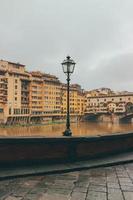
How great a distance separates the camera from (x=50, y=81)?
316 ft

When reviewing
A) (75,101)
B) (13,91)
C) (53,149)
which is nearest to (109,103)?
(75,101)

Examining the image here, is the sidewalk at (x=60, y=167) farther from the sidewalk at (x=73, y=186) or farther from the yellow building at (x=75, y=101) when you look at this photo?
the yellow building at (x=75, y=101)

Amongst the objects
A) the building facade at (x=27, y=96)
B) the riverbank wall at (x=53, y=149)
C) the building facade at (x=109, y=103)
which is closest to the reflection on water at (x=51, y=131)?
the building facade at (x=27, y=96)

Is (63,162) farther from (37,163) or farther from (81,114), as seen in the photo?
(81,114)

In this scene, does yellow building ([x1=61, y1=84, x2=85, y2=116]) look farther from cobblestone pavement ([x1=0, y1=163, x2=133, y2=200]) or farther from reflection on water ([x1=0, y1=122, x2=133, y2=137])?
cobblestone pavement ([x1=0, y1=163, x2=133, y2=200])

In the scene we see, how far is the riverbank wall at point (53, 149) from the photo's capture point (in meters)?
6.71

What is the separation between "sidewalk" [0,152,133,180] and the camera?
621 centimetres

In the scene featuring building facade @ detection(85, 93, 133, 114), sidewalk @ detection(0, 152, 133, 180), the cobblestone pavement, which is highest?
building facade @ detection(85, 93, 133, 114)

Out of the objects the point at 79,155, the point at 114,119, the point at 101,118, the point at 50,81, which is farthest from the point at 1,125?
the point at 79,155

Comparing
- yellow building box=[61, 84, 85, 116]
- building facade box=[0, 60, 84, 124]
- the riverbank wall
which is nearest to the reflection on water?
building facade box=[0, 60, 84, 124]

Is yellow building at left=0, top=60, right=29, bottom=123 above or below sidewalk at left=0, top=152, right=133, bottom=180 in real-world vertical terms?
above

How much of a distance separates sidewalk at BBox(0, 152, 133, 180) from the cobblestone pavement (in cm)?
15

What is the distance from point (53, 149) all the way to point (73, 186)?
5.92 ft

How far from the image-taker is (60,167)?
268 inches
